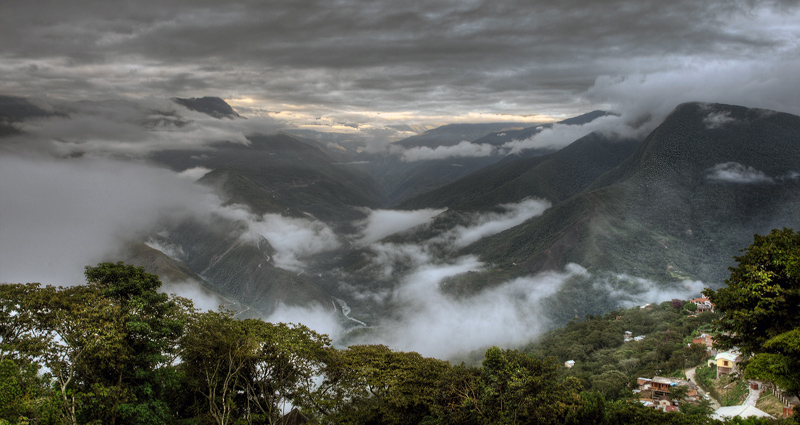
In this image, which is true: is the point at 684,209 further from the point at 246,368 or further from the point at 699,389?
the point at 246,368

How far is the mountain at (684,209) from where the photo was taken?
141m

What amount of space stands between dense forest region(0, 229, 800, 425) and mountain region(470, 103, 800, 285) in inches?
4756

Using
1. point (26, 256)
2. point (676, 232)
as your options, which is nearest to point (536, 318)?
point (676, 232)

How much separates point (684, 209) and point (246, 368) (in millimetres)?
175610

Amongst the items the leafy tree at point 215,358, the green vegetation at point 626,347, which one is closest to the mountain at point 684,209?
the green vegetation at point 626,347

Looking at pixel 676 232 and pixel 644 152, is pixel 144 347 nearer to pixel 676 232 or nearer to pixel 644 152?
pixel 676 232

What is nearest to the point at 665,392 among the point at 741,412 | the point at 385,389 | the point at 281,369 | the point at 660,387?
the point at 660,387

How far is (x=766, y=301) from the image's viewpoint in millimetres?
21312

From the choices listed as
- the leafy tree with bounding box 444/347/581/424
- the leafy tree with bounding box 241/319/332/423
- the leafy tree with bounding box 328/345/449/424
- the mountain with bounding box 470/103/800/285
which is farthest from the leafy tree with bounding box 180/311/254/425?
the mountain with bounding box 470/103/800/285

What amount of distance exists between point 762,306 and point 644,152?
669 feet

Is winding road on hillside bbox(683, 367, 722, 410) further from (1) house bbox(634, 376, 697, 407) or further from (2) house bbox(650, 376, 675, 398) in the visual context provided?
(2) house bbox(650, 376, 675, 398)

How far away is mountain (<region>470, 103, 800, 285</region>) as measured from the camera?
141m

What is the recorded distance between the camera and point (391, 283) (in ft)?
648

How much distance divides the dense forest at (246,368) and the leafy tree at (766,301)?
7 centimetres
